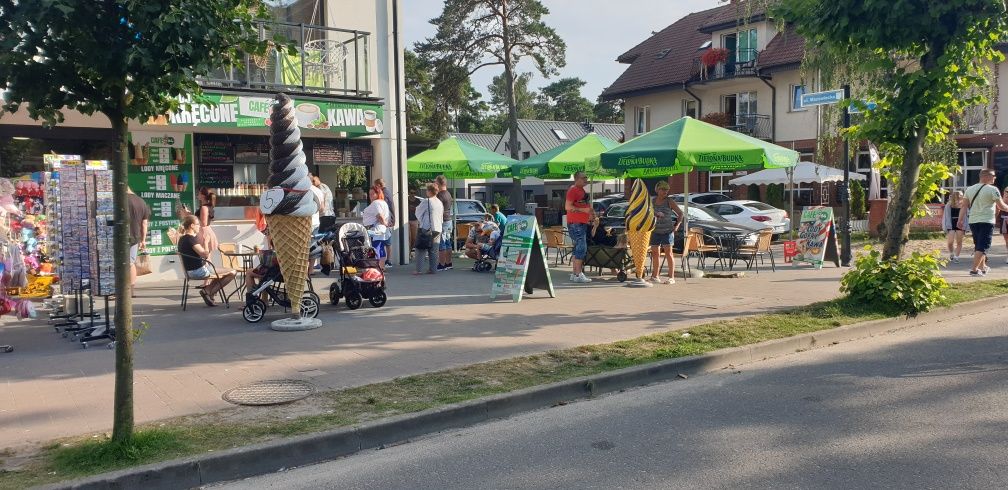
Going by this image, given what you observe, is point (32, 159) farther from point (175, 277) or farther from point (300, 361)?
point (300, 361)

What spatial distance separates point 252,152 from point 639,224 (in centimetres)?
770

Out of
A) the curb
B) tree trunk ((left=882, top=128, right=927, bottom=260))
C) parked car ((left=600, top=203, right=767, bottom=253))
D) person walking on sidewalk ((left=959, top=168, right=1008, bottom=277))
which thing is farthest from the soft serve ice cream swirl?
person walking on sidewalk ((left=959, top=168, right=1008, bottom=277))

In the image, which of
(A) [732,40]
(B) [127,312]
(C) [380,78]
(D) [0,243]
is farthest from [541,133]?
(B) [127,312]

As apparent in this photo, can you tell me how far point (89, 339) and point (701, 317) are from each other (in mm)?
7174

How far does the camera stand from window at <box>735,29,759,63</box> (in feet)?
111

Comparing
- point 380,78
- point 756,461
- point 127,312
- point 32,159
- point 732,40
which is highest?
point 732,40

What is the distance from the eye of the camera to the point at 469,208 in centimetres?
2466

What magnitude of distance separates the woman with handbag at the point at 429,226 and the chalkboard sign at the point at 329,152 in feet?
7.96

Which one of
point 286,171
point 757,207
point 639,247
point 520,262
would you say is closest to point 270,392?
point 286,171

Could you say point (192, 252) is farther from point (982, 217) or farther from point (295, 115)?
point (982, 217)

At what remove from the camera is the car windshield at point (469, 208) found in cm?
2409

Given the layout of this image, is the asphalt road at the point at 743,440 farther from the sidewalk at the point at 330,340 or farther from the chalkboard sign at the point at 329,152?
the chalkboard sign at the point at 329,152

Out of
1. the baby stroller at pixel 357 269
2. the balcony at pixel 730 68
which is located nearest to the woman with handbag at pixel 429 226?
the baby stroller at pixel 357 269

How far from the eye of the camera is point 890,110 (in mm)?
9938
